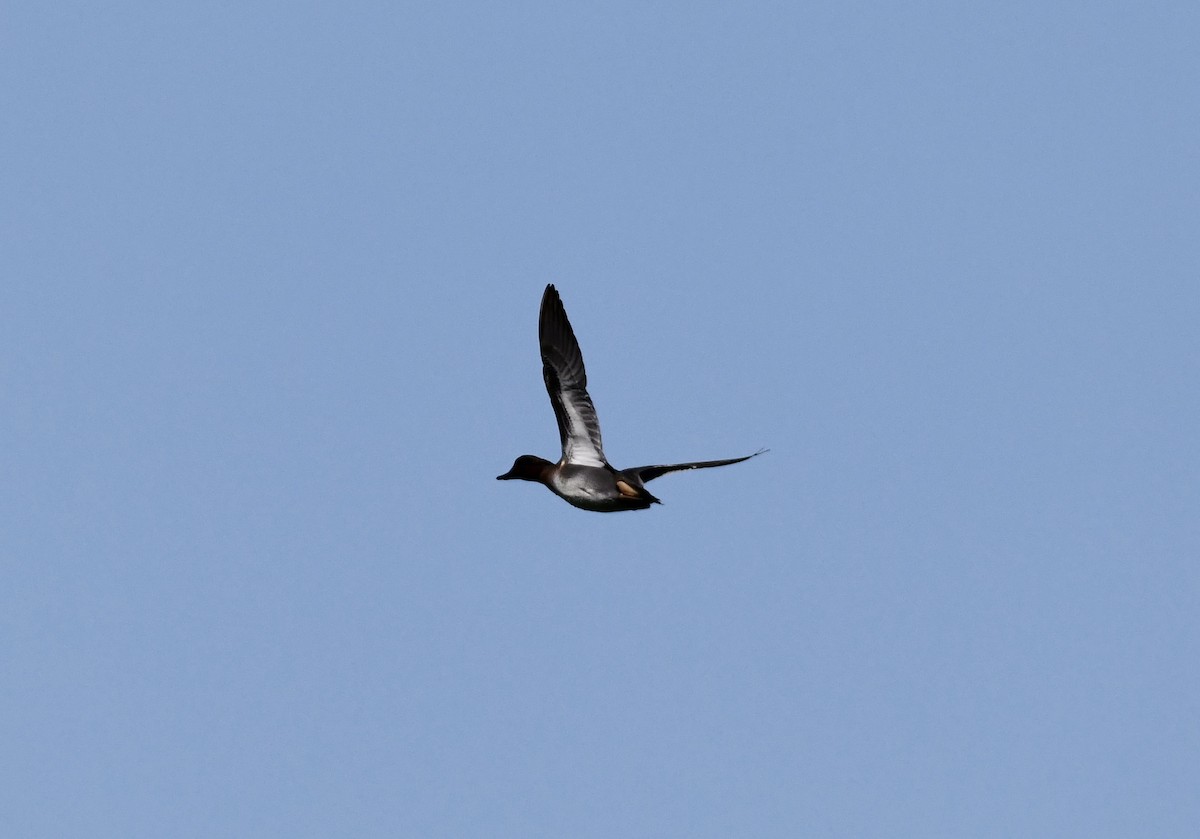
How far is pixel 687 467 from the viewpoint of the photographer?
37250mm

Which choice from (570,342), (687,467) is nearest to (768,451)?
(687,467)

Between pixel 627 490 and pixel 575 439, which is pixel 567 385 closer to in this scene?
pixel 575 439

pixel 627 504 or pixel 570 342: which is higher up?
pixel 570 342

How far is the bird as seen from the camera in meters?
36.1

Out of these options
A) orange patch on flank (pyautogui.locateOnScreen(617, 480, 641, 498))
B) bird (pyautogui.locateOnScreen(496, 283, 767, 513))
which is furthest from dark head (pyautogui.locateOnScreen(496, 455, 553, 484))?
orange patch on flank (pyautogui.locateOnScreen(617, 480, 641, 498))

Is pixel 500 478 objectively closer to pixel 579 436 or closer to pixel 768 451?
pixel 579 436

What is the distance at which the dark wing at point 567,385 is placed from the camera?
36156 mm

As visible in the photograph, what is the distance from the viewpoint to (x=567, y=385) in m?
36.4

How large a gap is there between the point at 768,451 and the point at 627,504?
2.67 meters

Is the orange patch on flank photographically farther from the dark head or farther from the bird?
the dark head

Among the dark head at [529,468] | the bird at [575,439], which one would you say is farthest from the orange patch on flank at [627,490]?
the dark head at [529,468]

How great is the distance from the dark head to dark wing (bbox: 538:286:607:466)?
0.55m

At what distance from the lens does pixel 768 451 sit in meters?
37.2

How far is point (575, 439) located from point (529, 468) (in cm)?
110
